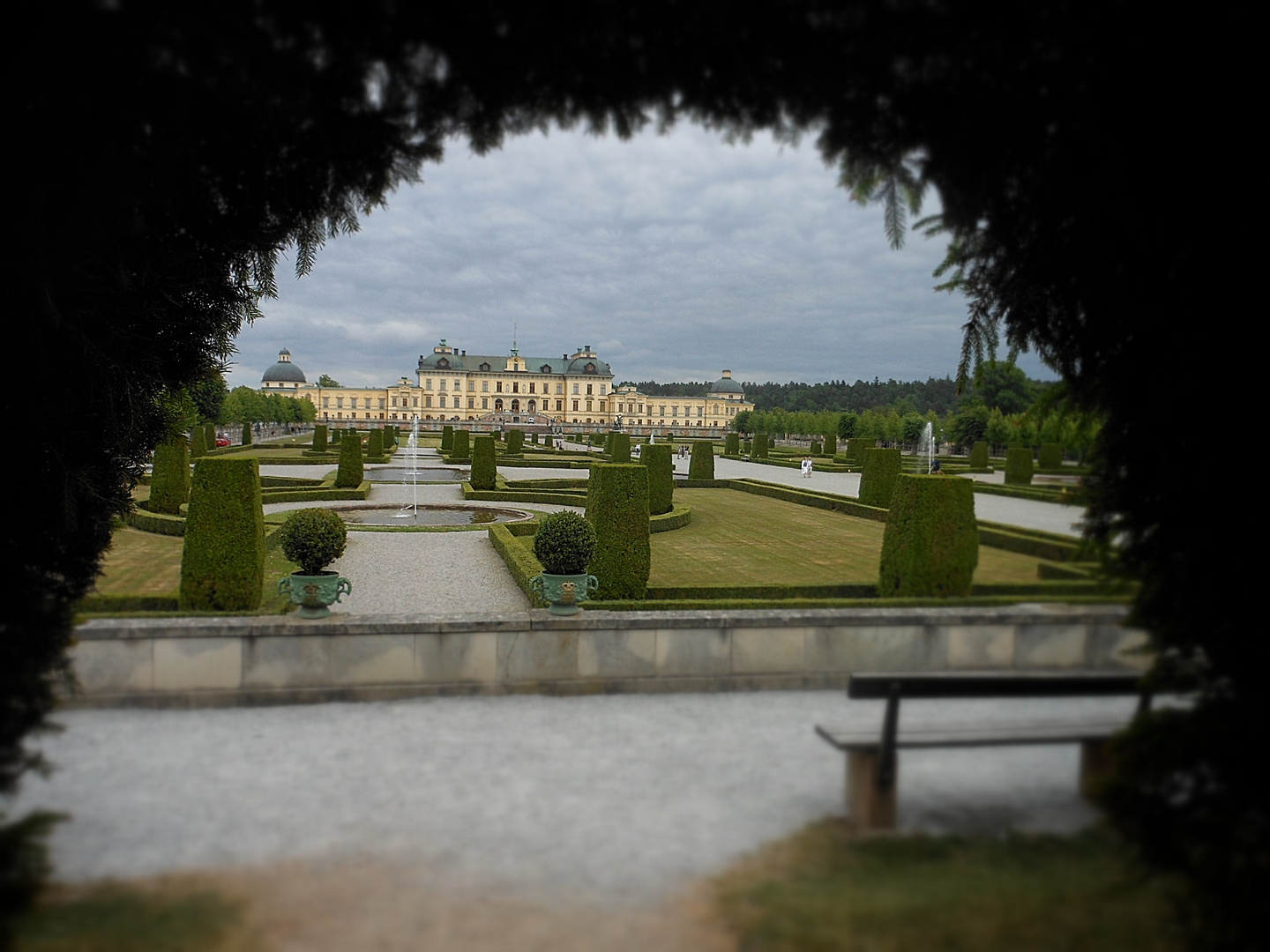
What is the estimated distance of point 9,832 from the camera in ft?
4.93

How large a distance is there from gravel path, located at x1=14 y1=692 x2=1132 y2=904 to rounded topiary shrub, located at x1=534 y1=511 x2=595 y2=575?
7.45 feet

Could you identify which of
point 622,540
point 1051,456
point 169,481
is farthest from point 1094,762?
point 169,481

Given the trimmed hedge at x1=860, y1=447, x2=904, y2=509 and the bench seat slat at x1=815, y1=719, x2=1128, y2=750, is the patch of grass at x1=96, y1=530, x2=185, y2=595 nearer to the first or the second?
the bench seat slat at x1=815, y1=719, x2=1128, y2=750

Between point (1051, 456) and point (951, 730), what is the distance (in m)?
0.90

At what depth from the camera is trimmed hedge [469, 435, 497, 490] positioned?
17.6 m

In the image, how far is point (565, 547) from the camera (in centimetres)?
545

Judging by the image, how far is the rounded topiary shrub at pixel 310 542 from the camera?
5371 millimetres

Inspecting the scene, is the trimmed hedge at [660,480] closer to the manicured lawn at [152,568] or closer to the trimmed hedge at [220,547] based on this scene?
the manicured lawn at [152,568]

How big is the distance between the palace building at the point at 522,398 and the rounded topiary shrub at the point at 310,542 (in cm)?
6465

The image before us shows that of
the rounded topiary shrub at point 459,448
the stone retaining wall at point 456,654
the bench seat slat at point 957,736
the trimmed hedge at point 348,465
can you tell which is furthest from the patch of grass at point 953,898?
the rounded topiary shrub at point 459,448

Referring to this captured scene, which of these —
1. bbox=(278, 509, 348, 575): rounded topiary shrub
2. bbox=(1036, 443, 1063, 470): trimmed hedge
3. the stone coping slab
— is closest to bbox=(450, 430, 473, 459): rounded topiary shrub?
bbox=(278, 509, 348, 575): rounded topiary shrub

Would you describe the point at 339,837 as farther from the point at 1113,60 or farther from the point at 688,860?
the point at 1113,60

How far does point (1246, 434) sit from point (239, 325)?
10.9ft

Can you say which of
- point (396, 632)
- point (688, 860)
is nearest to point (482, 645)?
point (396, 632)
